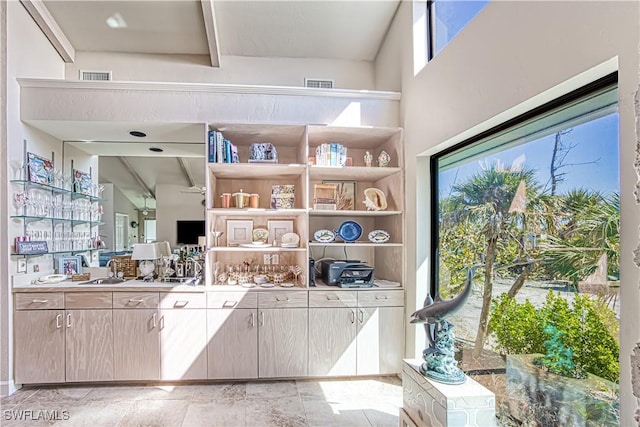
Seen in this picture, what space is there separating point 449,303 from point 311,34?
3.04 m

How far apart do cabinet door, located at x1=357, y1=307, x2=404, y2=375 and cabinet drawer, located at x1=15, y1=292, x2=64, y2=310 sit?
2520mm

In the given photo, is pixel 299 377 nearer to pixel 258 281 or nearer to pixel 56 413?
pixel 258 281

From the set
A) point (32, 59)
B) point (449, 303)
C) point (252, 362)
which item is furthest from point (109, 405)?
point (32, 59)

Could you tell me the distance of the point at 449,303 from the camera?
74.8 inches

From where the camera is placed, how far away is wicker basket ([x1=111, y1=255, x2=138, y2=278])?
11.3 ft

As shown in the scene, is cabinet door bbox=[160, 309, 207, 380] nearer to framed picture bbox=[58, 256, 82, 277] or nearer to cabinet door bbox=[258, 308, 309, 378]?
cabinet door bbox=[258, 308, 309, 378]

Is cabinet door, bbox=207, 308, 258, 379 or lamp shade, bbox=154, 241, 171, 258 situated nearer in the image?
cabinet door, bbox=207, 308, 258, 379

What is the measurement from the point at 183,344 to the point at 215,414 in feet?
2.23

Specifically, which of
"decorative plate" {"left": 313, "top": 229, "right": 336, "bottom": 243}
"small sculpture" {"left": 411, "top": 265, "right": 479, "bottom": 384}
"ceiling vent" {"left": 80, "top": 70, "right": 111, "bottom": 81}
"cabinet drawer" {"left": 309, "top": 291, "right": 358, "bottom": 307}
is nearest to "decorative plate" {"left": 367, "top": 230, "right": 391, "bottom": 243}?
"decorative plate" {"left": 313, "top": 229, "right": 336, "bottom": 243}

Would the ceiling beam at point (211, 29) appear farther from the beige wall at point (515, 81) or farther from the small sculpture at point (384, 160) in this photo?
the small sculpture at point (384, 160)

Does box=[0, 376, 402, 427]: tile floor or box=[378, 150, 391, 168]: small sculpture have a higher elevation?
box=[378, 150, 391, 168]: small sculpture

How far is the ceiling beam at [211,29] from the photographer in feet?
10.5

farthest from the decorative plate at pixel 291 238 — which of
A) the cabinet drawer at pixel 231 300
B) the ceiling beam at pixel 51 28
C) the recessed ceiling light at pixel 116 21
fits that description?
the ceiling beam at pixel 51 28

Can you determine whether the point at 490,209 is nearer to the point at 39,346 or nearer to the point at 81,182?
the point at 39,346
